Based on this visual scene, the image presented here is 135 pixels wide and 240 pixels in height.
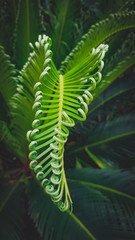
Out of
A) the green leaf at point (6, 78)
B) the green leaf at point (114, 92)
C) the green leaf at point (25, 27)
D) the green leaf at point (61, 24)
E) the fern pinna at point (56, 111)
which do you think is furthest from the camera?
the green leaf at point (114, 92)

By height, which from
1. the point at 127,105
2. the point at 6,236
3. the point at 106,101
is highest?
the point at 106,101

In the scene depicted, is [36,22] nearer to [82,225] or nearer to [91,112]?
[91,112]

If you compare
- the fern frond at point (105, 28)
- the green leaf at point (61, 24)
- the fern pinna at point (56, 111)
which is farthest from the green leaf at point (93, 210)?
the green leaf at point (61, 24)

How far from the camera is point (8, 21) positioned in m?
1.20

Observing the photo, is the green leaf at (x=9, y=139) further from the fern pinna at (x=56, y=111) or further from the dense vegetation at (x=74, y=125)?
the fern pinna at (x=56, y=111)

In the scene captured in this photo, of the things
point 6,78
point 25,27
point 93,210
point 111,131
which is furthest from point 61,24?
point 93,210

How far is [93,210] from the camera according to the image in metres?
0.92

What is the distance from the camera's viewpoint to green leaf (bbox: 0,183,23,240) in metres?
0.89

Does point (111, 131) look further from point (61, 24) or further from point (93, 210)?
point (61, 24)

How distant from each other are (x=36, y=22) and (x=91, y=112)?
0.62m

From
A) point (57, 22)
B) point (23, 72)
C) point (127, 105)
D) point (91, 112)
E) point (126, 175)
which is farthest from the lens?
point (127, 105)

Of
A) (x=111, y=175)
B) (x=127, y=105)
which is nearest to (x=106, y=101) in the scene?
(x=127, y=105)

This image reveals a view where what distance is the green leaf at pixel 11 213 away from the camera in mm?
890

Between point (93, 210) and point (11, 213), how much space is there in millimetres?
383
